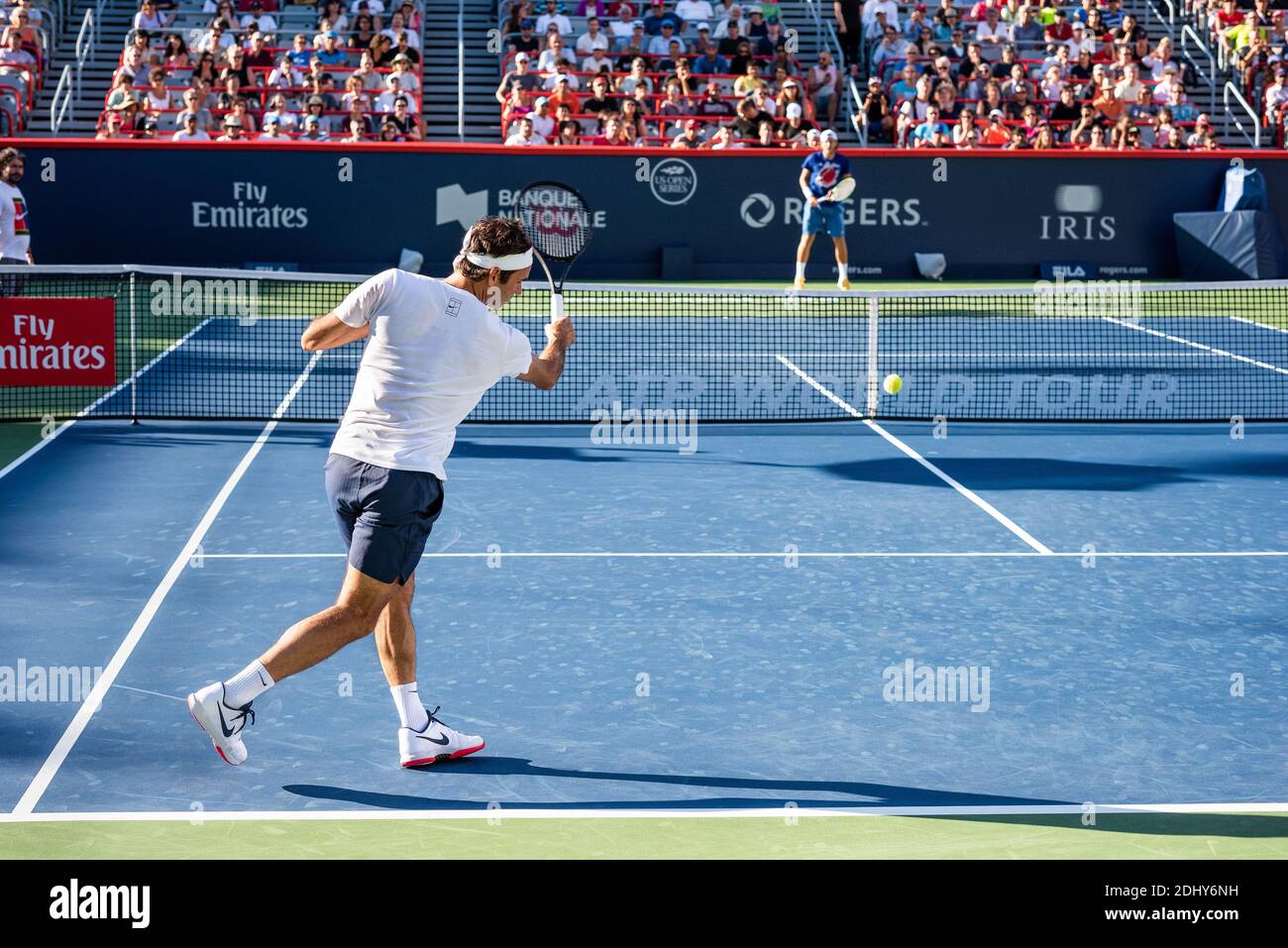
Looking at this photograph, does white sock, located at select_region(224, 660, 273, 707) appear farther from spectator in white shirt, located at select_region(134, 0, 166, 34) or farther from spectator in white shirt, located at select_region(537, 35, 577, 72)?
spectator in white shirt, located at select_region(134, 0, 166, 34)

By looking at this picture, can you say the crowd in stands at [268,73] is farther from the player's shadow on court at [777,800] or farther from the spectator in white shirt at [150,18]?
the player's shadow on court at [777,800]

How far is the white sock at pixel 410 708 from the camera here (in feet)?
18.1

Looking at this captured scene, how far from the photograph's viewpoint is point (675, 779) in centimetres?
544

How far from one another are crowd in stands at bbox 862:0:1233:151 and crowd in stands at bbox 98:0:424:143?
728cm

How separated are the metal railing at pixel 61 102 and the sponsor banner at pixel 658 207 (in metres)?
1.99

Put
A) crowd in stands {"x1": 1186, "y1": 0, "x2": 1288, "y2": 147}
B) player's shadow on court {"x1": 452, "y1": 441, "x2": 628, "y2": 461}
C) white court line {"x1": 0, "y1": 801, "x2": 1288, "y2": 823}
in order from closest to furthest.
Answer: white court line {"x1": 0, "y1": 801, "x2": 1288, "y2": 823}
player's shadow on court {"x1": 452, "y1": 441, "x2": 628, "y2": 461}
crowd in stands {"x1": 1186, "y1": 0, "x2": 1288, "y2": 147}

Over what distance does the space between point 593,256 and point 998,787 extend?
19546mm

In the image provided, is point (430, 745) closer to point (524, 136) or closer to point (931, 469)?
point (931, 469)

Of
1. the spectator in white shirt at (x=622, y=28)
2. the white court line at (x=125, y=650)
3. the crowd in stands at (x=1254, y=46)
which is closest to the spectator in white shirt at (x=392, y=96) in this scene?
the spectator in white shirt at (x=622, y=28)

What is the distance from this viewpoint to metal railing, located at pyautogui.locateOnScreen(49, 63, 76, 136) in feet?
80.9

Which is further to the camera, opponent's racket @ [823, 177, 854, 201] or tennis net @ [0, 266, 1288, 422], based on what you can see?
opponent's racket @ [823, 177, 854, 201]

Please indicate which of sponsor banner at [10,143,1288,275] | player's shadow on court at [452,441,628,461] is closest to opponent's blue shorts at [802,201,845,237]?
sponsor banner at [10,143,1288,275]

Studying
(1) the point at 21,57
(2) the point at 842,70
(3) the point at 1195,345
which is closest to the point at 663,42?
(2) the point at 842,70

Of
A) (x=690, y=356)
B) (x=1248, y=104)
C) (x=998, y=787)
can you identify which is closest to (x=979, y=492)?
(x=998, y=787)
